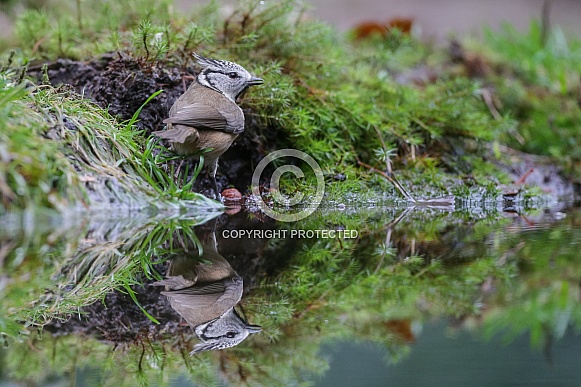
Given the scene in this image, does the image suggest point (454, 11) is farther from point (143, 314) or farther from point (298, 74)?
point (143, 314)

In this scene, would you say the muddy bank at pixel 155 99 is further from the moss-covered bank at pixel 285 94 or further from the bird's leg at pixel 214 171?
the bird's leg at pixel 214 171

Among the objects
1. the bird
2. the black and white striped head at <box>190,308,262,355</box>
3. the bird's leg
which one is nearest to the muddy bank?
the bird's leg

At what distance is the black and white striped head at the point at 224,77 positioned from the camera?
4705 millimetres

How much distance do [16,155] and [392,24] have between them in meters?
6.84

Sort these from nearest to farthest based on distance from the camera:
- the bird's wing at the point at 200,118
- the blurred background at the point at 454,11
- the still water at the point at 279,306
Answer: the still water at the point at 279,306, the bird's wing at the point at 200,118, the blurred background at the point at 454,11

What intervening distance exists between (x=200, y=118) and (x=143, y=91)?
909 mm

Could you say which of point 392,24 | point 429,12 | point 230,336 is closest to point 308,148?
point 230,336

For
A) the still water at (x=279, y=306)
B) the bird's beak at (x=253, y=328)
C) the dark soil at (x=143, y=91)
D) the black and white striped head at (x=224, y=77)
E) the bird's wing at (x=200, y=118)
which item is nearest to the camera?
the still water at (x=279, y=306)

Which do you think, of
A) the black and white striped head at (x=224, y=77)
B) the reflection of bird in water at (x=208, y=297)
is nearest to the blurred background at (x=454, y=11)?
the black and white striped head at (x=224, y=77)

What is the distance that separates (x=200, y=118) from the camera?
4.32 meters

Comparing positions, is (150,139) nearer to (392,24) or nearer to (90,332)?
(90,332)

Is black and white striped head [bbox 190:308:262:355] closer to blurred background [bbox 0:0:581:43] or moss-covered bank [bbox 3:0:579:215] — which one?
moss-covered bank [bbox 3:0:579:215]

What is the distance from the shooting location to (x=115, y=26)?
607 cm

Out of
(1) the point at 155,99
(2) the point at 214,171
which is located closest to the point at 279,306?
(2) the point at 214,171
